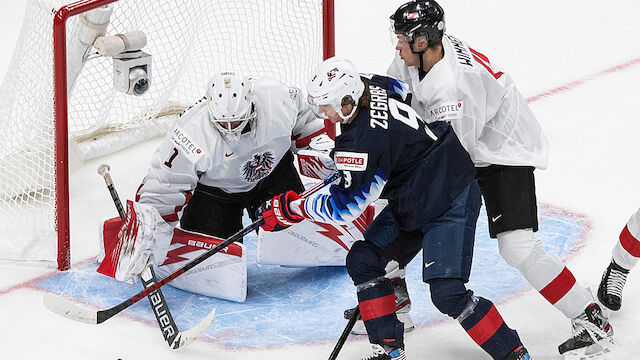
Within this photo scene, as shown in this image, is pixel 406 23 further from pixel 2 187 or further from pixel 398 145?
pixel 2 187

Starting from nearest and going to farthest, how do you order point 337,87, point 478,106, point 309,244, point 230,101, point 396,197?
point 337,87, point 396,197, point 478,106, point 230,101, point 309,244

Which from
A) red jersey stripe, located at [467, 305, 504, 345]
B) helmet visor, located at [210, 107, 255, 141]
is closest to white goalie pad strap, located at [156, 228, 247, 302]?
helmet visor, located at [210, 107, 255, 141]

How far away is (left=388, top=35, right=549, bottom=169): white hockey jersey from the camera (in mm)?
3562

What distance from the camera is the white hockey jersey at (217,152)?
3992 millimetres

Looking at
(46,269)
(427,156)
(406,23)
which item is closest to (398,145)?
(427,156)

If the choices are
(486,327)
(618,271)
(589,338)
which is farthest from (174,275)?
(618,271)

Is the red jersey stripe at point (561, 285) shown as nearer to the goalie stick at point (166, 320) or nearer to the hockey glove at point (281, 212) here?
the hockey glove at point (281, 212)

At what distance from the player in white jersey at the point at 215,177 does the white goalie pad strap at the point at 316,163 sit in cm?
7

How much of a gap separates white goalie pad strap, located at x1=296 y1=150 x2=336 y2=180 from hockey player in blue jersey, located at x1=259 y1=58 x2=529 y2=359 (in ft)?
2.32

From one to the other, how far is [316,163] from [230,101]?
22.8 inches

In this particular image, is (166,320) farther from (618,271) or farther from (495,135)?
(618,271)

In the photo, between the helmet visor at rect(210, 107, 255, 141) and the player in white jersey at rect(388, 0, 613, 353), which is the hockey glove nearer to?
the helmet visor at rect(210, 107, 255, 141)

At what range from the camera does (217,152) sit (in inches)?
159

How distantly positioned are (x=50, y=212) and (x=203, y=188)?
Answer: 2.25 ft
